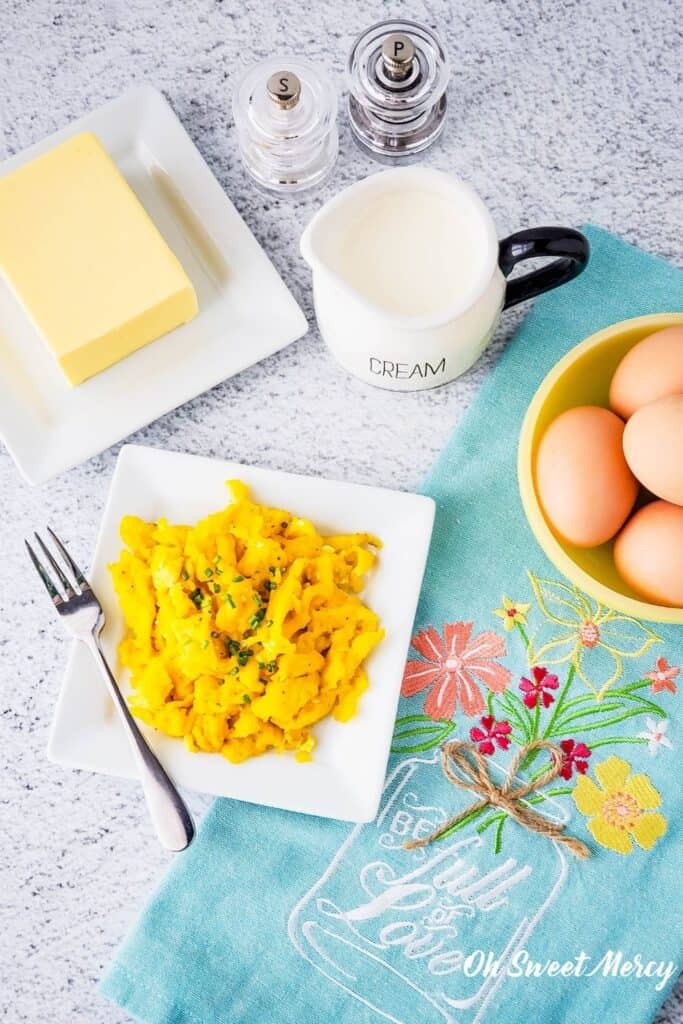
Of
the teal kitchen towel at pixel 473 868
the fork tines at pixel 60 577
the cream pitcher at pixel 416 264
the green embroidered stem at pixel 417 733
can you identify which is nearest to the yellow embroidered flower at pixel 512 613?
the teal kitchen towel at pixel 473 868

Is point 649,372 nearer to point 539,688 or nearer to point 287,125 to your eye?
point 539,688

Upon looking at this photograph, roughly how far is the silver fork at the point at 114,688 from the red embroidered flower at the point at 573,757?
34 centimetres

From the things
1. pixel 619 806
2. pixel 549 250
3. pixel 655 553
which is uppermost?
pixel 549 250

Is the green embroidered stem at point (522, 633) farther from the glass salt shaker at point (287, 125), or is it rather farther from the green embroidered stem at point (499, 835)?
the glass salt shaker at point (287, 125)

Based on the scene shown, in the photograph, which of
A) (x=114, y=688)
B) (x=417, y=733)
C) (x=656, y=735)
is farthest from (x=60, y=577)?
(x=656, y=735)

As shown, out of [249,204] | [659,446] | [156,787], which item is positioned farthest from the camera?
[249,204]

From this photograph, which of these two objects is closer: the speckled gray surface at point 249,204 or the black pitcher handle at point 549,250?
the black pitcher handle at point 549,250

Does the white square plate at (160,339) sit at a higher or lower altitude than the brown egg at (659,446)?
higher

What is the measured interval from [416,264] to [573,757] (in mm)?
462

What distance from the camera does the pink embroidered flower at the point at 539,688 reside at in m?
0.95

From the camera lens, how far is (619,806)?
935mm

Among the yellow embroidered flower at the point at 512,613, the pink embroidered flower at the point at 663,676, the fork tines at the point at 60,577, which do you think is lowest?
the pink embroidered flower at the point at 663,676

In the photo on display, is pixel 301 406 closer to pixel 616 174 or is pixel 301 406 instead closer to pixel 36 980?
pixel 616 174

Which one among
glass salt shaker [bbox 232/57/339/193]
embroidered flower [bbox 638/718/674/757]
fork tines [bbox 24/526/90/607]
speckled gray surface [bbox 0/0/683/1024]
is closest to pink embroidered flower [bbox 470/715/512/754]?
embroidered flower [bbox 638/718/674/757]
